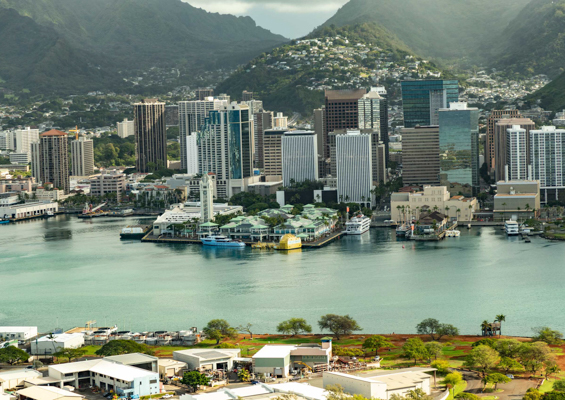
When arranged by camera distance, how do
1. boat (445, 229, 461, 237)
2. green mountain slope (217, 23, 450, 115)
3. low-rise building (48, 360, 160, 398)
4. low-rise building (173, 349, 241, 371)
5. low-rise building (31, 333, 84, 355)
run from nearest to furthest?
low-rise building (48, 360, 160, 398), low-rise building (173, 349, 241, 371), low-rise building (31, 333, 84, 355), boat (445, 229, 461, 237), green mountain slope (217, 23, 450, 115)

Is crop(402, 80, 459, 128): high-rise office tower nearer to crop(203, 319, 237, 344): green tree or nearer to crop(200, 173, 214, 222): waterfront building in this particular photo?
crop(200, 173, 214, 222): waterfront building

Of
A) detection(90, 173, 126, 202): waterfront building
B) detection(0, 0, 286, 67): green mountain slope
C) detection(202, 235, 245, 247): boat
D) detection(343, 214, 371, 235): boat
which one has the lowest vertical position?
detection(202, 235, 245, 247): boat

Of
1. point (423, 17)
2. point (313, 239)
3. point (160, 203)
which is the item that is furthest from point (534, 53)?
point (313, 239)

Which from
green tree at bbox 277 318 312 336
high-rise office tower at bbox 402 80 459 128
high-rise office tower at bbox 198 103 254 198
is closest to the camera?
green tree at bbox 277 318 312 336

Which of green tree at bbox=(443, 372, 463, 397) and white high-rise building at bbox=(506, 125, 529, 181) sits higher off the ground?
white high-rise building at bbox=(506, 125, 529, 181)

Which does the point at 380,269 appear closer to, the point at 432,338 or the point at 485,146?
the point at 432,338

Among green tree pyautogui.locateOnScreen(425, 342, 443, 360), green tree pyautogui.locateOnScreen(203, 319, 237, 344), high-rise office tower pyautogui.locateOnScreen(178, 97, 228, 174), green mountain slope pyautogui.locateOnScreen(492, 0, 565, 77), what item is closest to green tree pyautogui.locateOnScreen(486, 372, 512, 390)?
green tree pyautogui.locateOnScreen(425, 342, 443, 360)

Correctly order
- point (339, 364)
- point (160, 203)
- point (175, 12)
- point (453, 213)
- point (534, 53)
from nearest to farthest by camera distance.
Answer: point (339, 364) → point (453, 213) → point (160, 203) → point (534, 53) → point (175, 12)

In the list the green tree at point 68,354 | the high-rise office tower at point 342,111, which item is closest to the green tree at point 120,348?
the green tree at point 68,354

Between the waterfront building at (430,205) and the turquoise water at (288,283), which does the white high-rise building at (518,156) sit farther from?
the turquoise water at (288,283)
